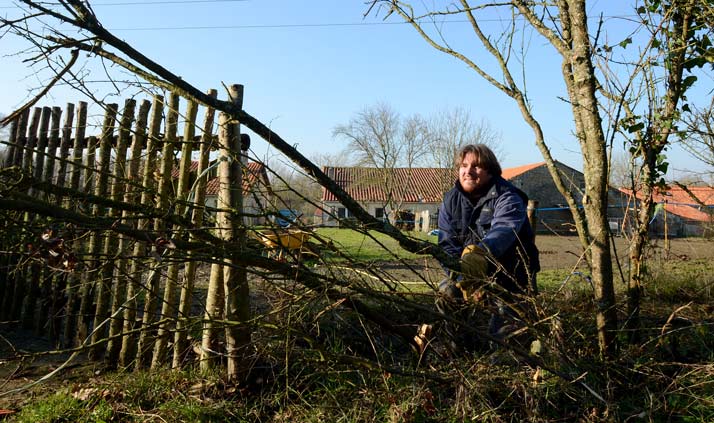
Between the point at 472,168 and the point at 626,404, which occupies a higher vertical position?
the point at 472,168

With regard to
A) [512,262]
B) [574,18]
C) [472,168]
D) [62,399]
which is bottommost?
[62,399]

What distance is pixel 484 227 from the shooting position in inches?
142

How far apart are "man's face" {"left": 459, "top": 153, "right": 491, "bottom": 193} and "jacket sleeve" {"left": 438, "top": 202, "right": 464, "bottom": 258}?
251 mm

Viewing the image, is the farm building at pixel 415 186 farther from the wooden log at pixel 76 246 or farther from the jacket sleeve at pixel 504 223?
the jacket sleeve at pixel 504 223

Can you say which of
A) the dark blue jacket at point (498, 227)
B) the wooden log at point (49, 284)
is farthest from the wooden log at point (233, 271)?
the wooden log at point (49, 284)

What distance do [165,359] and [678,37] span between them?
3972 millimetres

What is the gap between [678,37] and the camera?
3572mm

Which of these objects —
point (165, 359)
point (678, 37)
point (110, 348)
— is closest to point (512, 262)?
point (678, 37)

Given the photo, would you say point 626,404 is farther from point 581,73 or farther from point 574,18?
point 574,18

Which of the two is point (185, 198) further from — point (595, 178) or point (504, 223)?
point (595, 178)

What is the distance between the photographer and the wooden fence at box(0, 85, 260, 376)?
2555mm

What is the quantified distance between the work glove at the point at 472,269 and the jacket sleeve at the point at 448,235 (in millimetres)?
724

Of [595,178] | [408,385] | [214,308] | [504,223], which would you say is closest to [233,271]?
[214,308]

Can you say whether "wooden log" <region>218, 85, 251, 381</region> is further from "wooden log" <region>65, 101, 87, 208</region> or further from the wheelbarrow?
"wooden log" <region>65, 101, 87, 208</region>
